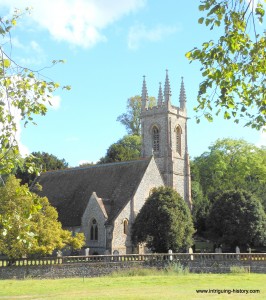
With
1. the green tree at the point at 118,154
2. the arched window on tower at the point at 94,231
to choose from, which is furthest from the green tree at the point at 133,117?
the arched window on tower at the point at 94,231

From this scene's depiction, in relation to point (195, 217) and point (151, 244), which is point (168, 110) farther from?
point (151, 244)

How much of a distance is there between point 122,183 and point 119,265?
17.0 meters

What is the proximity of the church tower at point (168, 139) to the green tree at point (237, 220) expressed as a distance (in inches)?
260

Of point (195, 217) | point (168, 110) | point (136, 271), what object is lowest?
point (136, 271)

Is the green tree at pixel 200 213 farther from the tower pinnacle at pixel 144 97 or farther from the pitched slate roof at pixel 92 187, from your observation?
the tower pinnacle at pixel 144 97

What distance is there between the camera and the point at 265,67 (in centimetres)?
941

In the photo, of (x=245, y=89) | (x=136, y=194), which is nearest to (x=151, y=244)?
(x=136, y=194)

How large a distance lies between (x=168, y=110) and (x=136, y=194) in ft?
52.7

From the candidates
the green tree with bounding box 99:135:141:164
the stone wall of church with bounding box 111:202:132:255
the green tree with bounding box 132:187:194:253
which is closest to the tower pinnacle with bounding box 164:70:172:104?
the green tree with bounding box 99:135:141:164

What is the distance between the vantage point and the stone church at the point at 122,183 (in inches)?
1726

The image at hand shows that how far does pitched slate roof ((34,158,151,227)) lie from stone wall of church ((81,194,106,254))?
0.91 metres

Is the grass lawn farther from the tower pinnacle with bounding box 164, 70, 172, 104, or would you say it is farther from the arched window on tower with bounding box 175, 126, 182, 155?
the tower pinnacle with bounding box 164, 70, 172, 104

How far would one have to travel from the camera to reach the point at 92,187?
4959 centimetres

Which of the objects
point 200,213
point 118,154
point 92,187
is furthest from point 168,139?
point 92,187
